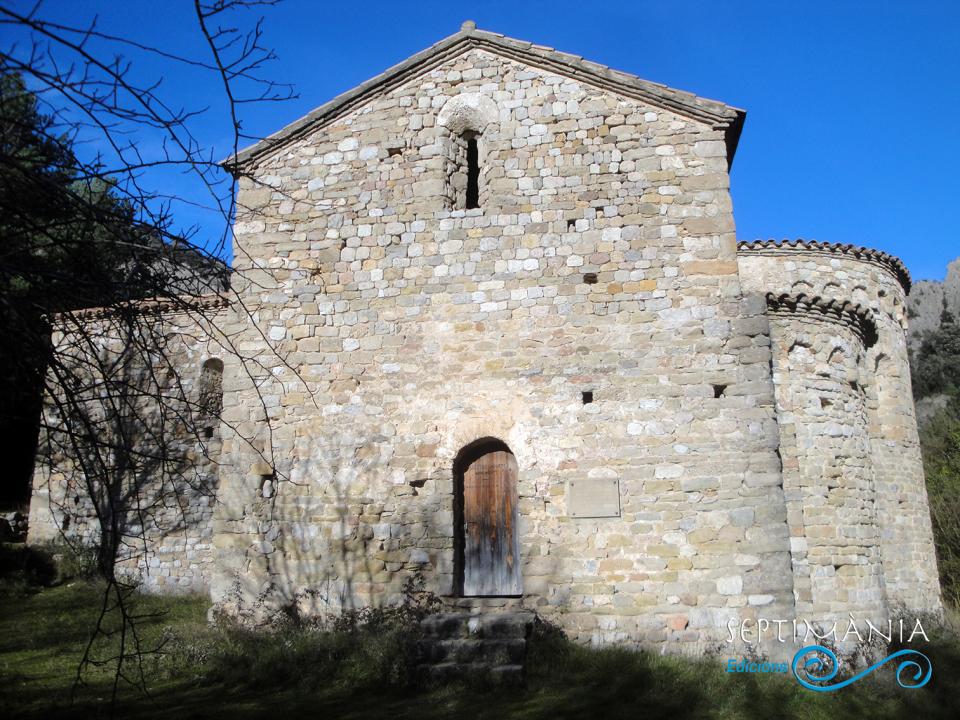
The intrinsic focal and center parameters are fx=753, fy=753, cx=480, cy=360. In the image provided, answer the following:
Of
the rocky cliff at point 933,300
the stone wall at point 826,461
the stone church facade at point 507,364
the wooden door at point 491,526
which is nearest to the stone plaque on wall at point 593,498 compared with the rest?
the stone church facade at point 507,364

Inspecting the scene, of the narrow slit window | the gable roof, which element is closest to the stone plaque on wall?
the narrow slit window

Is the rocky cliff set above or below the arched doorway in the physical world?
above

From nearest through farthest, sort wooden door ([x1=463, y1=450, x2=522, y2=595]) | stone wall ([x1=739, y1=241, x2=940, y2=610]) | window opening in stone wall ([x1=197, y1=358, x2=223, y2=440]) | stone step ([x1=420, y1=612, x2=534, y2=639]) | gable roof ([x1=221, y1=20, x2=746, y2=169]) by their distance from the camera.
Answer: stone step ([x1=420, y1=612, x2=534, y2=639]), wooden door ([x1=463, y1=450, x2=522, y2=595]), gable roof ([x1=221, y1=20, x2=746, y2=169]), window opening in stone wall ([x1=197, y1=358, x2=223, y2=440]), stone wall ([x1=739, y1=241, x2=940, y2=610])

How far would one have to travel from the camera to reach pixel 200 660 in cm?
755

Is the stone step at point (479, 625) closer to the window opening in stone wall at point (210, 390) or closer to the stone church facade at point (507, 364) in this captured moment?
the stone church facade at point (507, 364)

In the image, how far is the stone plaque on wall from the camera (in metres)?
7.73

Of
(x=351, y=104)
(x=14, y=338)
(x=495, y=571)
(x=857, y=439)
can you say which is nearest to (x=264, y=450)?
(x=495, y=571)

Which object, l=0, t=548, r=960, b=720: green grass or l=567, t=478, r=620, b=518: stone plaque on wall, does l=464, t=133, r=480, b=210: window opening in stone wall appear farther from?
l=0, t=548, r=960, b=720: green grass

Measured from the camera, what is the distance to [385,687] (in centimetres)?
688

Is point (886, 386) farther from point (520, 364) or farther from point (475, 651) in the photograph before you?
point (475, 651)

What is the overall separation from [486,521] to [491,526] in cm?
8

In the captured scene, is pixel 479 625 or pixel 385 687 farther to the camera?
pixel 479 625

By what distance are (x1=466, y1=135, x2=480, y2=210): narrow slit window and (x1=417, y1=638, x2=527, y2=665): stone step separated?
5076 millimetres

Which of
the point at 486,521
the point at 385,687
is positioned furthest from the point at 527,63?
the point at 385,687
